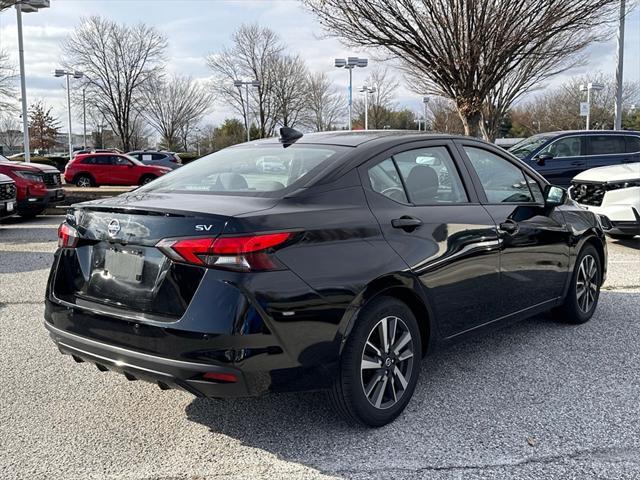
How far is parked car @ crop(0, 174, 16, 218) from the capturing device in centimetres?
1048

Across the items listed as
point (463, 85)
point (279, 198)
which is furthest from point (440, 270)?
point (463, 85)

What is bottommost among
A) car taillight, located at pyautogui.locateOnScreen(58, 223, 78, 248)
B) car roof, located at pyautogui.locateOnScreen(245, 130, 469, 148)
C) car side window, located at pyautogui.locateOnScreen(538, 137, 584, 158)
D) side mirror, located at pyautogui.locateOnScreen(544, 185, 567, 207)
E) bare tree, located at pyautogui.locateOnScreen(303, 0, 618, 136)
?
car taillight, located at pyautogui.locateOnScreen(58, 223, 78, 248)

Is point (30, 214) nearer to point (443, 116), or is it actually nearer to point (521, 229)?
point (521, 229)

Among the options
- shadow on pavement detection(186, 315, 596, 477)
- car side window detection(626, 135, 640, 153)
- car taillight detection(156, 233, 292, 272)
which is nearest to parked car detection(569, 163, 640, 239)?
car side window detection(626, 135, 640, 153)

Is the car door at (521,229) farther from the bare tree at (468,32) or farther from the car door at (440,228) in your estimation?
A: the bare tree at (468,32)

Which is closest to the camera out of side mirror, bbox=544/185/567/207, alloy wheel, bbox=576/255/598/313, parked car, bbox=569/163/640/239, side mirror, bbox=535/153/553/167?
side mirror, bbox=544/185/567/207

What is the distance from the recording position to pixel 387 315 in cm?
327

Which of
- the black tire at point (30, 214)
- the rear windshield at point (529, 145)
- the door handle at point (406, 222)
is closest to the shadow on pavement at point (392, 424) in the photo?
the door handle at point (406, 222)

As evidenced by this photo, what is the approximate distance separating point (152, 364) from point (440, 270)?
1709mm

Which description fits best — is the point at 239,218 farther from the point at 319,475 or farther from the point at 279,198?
the point at 319,475

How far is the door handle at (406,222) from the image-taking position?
3.37m

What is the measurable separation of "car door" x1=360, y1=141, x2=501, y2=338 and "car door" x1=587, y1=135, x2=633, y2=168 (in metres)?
10.5

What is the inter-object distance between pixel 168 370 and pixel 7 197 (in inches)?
365

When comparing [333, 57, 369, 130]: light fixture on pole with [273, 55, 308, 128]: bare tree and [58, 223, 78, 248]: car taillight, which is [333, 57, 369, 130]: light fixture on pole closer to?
[273, 55, 308, 128]: bare tree
